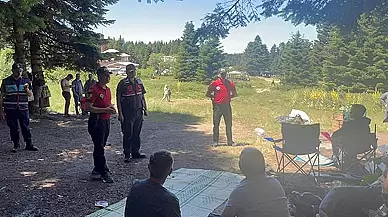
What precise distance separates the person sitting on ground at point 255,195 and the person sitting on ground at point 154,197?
39 cm

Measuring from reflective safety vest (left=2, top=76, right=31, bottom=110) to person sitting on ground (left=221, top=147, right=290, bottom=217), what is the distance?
4.50 m

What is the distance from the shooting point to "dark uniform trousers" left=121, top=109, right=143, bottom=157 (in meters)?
5.37

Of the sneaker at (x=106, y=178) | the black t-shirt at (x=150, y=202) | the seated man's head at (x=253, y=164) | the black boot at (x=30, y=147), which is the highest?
the seated man's head at (x=253, y=164)

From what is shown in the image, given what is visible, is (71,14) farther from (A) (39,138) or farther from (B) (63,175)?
(B) (63,175)

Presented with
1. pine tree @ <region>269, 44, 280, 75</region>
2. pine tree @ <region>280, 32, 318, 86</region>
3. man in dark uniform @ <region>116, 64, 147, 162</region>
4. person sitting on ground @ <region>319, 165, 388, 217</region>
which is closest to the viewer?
person sitting on ground @ <region>319, 165, 388, 217</region>

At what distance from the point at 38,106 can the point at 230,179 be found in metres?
7.81

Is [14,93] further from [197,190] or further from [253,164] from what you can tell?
[253,164]

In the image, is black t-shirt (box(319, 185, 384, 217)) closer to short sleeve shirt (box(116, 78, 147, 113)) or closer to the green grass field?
short sleeve shirt (box(116, 78, 147, 113))

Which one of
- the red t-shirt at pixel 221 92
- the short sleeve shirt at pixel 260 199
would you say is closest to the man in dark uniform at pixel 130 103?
the red t-shirt at pixel 221 92

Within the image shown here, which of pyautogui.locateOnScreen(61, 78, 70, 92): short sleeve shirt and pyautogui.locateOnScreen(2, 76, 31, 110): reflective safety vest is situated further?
pyautogui.locateOnScreen(61, 78, 70, 92): short sleeve shirt

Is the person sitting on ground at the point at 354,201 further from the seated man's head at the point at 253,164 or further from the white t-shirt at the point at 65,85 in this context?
the white t-shirt at the point at 65,85

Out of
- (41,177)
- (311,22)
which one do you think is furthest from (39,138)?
(311,22)

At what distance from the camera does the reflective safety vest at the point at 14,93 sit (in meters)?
5.75

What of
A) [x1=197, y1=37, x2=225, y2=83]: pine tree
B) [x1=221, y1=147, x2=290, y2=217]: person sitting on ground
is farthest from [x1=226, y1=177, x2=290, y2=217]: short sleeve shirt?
[x1=197, y1=37, x2=225, y2=83]: pine tree
